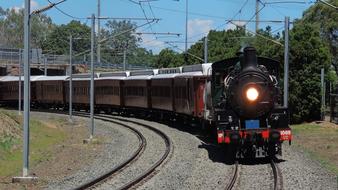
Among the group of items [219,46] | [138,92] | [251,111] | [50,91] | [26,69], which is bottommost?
[251,111]

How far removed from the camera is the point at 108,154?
2288 centimetres

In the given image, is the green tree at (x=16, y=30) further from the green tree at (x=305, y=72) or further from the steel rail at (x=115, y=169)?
the steel rail at (x=115, y=169)

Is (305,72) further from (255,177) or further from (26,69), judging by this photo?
(26,69)

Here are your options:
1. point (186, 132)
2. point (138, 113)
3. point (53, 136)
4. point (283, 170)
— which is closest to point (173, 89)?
point (186, 132)

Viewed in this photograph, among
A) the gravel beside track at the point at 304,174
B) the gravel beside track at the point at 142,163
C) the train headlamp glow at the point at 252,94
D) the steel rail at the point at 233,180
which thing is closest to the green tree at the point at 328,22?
the gravel beside track at the point at 142,163

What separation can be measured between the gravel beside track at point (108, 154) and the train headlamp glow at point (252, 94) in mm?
4846

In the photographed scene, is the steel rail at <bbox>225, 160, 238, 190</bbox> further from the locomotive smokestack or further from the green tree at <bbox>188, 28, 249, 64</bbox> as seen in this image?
the green tree at <bbox>188, 28, 249, 64</bbox>

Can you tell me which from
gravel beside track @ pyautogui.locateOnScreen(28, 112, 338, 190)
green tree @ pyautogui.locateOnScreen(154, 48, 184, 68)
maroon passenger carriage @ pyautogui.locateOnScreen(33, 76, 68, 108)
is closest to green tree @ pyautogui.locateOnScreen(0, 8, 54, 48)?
green tree @ pyautogui.locateOnScreen(154, 48, 184, 68)

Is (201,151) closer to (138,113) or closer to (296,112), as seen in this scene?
(296,112)

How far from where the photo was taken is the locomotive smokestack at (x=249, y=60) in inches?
730

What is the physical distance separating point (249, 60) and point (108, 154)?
23.6ft

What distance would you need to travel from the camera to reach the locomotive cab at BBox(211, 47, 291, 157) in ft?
60.4

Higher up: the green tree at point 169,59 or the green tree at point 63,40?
the green tree at point 63,40

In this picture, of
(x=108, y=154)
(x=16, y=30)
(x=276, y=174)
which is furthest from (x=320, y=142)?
(x=16, y=30)
